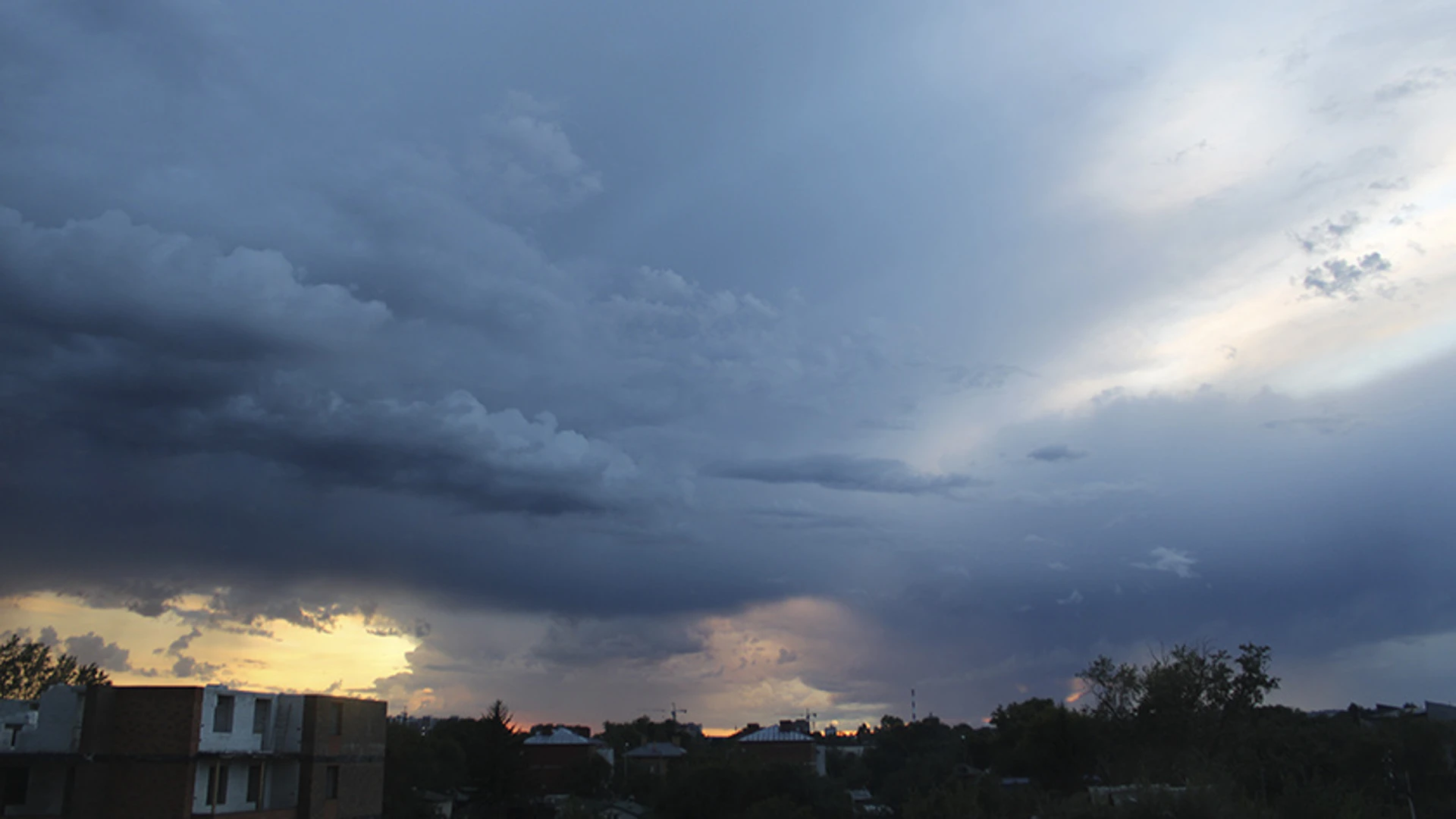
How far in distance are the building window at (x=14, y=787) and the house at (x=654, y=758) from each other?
278 feet

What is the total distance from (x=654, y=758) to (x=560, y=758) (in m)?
12.8

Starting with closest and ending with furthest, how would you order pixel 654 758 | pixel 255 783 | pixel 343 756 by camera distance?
1. pixel 255 783
2. pixel 343 756
3. pixel 654 758

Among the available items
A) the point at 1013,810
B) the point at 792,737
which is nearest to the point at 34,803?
the point at 1013,810

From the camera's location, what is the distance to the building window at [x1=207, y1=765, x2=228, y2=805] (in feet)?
173

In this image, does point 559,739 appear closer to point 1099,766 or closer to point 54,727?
point 1099,766

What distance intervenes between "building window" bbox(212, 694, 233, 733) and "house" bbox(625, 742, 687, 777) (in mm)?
79310

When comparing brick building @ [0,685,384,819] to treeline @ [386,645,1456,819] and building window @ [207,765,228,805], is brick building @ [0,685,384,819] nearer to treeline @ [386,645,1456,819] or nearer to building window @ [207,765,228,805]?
building window @ [207,765,228,805]

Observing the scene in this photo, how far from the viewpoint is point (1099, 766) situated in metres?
90.8

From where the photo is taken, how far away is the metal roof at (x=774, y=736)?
136375 millimetres

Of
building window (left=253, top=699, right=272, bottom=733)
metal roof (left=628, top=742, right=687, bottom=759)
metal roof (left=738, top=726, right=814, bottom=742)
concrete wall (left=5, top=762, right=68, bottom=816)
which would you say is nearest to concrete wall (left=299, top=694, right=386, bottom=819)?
building window (left=253, top=699, right=272, bottom=733)

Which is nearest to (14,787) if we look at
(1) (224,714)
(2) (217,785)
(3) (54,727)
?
(3) (54,727)

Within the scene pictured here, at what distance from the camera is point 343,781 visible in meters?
62.2

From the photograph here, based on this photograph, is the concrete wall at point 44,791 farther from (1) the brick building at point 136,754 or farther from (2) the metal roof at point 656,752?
(2) the metal roof at point 656,752

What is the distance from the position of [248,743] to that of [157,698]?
20.2 feet
